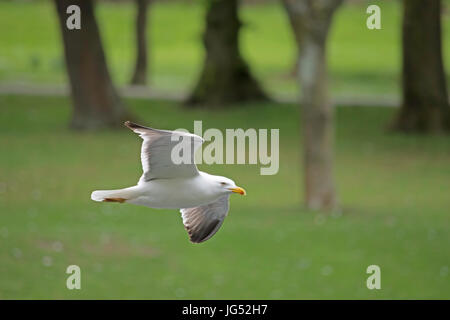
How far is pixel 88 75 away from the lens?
102 feet

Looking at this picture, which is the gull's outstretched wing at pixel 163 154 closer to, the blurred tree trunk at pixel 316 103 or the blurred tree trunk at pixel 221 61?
the blurred tree trunk at pixel 316 103

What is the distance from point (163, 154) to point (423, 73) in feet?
89.7

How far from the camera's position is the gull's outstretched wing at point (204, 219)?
22.5 feet

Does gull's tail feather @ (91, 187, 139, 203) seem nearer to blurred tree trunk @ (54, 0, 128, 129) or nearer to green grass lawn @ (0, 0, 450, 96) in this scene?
blurred tree trunk @ (54, 0, 128, 129)

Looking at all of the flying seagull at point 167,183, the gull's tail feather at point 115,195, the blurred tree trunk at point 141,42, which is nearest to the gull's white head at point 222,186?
the flying seagull at point 167,183

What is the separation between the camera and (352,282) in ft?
60.1

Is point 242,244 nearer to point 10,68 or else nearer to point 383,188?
point 383,188

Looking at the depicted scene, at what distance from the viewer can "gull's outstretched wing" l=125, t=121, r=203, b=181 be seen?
575 cm

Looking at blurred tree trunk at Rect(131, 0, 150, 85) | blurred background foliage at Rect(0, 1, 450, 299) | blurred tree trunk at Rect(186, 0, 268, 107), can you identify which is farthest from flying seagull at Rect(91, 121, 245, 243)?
blurred tree trunk at Rect(131, 0, 150, 85)

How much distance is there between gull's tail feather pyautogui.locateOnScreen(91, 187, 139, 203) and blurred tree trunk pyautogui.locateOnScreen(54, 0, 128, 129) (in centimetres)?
2471

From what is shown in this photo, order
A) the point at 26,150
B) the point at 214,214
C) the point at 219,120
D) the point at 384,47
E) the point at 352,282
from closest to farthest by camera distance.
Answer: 1. the point at 214,214
2. the point at 352,282
3. the point at 26,150
4. the point at 219,120
5. the point at 384,47

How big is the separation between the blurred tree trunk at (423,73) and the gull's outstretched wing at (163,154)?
2678cm

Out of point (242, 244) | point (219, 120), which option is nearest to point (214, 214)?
point (242, 244)
